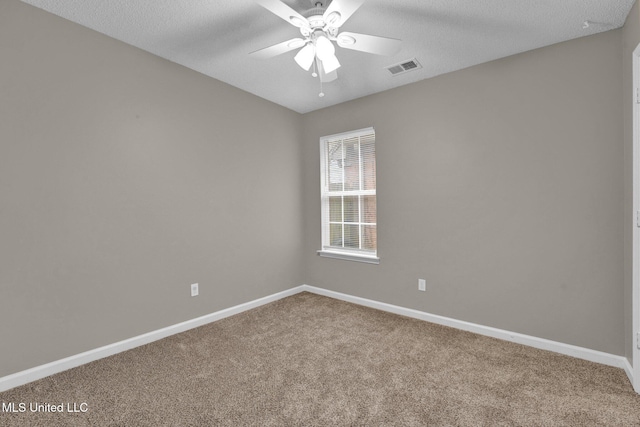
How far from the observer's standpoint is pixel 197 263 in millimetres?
2953

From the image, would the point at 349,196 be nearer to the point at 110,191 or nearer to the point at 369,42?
the point at 369,42

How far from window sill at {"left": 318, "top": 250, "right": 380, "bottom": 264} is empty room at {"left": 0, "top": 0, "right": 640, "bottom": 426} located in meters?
0.06

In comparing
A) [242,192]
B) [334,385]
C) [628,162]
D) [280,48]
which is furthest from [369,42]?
[334,385]

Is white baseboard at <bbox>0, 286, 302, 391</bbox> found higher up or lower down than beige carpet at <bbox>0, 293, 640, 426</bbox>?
higher up

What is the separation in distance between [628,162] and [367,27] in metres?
2.08

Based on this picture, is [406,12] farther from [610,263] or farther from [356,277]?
[356,277]

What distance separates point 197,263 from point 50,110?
→ 1.67m

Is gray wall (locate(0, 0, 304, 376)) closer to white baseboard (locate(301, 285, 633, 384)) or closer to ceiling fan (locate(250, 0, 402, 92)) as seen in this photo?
ceiling fan (locate(250, 0, 402, 92))

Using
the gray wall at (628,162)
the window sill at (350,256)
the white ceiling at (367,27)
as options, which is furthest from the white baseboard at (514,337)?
the white ceiling at (367,27)

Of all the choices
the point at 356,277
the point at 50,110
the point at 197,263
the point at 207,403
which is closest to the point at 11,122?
the point at 50,110

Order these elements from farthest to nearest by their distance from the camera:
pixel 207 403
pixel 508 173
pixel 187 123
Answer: pixel 187 123, pixel 508 173, pixel 207 403

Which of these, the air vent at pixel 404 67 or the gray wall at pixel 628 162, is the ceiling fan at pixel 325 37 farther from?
the gray wall at pixel 628 162

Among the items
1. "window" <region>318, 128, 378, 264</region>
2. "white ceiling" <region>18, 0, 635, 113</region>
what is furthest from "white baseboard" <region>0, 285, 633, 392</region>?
"white ceiling" <region>18, 0, 635, 113</region>

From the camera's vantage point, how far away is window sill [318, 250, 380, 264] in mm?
3483
